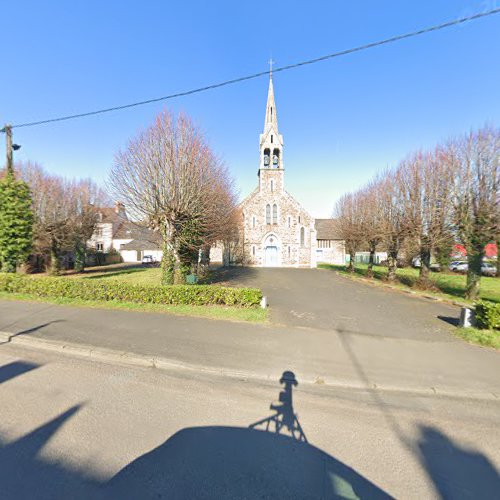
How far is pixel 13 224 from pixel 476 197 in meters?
22.6

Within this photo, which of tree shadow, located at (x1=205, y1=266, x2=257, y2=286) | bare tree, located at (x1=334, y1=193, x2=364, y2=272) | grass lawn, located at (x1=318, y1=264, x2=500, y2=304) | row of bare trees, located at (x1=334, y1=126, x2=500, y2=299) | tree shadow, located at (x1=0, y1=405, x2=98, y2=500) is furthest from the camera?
bare tree, located at (x1=334, y1=193, x2=364, y2=272)

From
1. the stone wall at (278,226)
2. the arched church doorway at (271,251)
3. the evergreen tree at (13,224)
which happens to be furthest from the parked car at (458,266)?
the evergreen tree at (13,224)

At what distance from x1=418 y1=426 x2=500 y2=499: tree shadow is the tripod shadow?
135 centimetres

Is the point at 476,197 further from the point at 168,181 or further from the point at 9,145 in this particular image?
the point at 9,145

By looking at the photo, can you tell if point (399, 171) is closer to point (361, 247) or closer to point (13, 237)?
point (361, 247)

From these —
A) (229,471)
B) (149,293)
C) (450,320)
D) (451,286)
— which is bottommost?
(451,286)

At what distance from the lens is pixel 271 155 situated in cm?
2975

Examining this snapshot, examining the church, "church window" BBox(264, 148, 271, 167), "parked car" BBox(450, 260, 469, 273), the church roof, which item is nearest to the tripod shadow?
the church

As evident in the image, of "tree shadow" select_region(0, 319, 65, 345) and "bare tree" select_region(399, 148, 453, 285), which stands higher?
"bare tree" select_region(399, 148, 453, 285)

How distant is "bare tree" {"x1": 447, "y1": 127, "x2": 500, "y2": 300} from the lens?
1027 centimetres

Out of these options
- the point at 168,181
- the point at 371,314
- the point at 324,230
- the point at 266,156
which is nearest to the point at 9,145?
the point at 168,181

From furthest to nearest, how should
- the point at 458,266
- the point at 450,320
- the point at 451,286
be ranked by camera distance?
the point at 458,266 → the point at 451,286 → the point at 450,320

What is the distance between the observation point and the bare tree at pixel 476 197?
1027 cm

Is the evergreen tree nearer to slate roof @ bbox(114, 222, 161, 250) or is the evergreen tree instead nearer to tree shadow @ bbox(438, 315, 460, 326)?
tree shadow @ bbox(438, 315, 460, 326)
